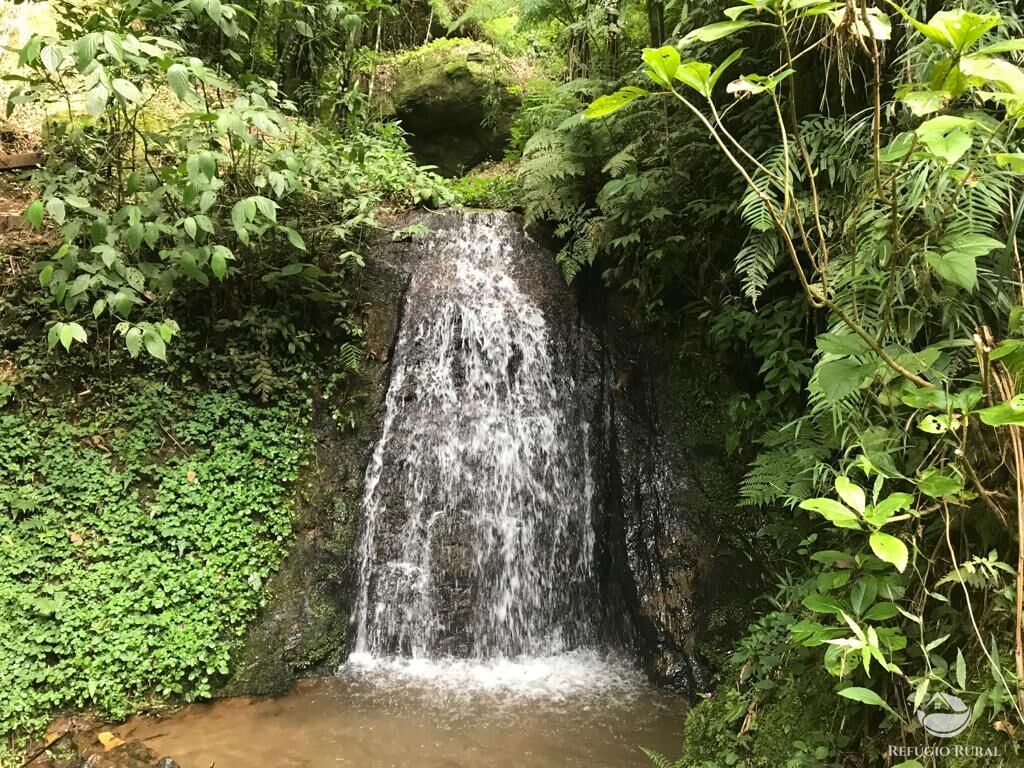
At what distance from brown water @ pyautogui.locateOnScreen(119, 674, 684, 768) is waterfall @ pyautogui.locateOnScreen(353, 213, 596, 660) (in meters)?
0.63

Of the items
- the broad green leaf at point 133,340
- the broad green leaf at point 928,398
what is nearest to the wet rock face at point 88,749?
the broad green leaf at point 133,340

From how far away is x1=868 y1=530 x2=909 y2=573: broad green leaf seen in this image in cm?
154

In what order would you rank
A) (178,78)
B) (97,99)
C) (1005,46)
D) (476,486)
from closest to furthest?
(1005,46) < (97,99) < (178,78) < (476,486)

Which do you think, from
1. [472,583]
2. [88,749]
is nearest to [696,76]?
[472,583]

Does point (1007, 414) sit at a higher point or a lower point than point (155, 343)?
lower

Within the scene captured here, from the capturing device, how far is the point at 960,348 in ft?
7.14

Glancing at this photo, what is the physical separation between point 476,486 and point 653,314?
2.21 m

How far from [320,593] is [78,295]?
9.17ft

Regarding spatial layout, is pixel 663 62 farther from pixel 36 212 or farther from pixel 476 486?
pixel 476 486

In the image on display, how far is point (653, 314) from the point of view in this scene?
5.09 m

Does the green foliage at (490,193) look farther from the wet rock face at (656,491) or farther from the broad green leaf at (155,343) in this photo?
the broad green leaf at (155,343)

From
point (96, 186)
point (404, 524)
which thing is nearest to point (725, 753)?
point (404, 524)

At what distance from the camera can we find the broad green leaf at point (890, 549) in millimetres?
1540

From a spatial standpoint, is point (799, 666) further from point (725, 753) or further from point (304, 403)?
point (304, 403)
